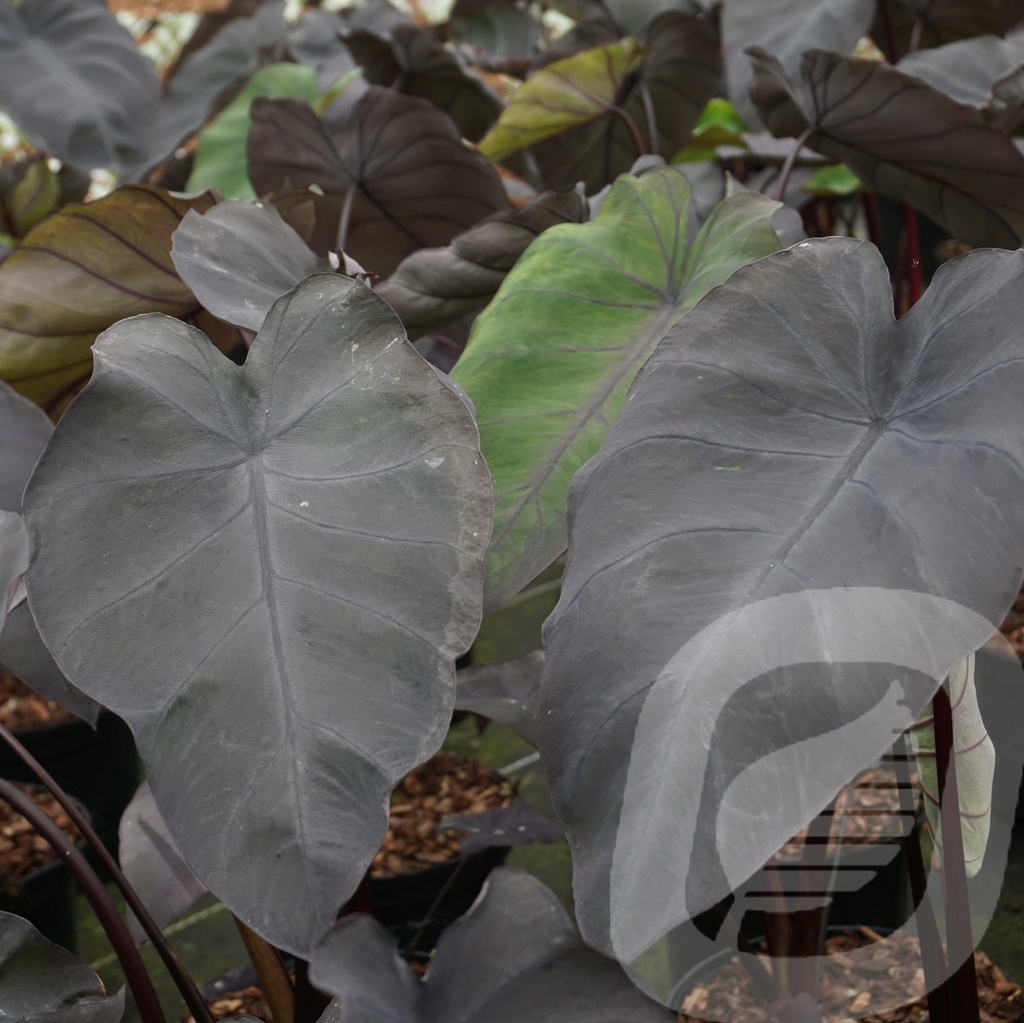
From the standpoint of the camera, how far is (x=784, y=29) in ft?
5.04

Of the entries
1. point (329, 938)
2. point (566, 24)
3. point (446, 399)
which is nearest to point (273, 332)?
point (446, 399)

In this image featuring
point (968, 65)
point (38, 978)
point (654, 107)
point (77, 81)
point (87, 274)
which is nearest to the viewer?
point (38, 978)

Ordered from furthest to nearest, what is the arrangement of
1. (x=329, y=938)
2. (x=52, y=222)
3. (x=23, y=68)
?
(x=23, y=68)
(x=52, y=222)
(x=329, y=938)

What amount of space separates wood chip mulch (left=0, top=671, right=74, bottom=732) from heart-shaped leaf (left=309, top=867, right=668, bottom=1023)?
121cm

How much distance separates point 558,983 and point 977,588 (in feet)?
0.87

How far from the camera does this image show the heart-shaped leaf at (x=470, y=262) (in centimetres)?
95

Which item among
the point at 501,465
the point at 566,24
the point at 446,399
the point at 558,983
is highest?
the point at 446,399

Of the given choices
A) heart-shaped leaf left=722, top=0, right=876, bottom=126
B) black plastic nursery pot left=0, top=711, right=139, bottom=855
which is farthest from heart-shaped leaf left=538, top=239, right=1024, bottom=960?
black plastic nursery pot left=0, top=711, right=139, bottom=855

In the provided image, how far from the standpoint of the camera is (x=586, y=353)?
2.70ft

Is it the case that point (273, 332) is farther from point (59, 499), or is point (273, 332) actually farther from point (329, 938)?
point (329, 938)

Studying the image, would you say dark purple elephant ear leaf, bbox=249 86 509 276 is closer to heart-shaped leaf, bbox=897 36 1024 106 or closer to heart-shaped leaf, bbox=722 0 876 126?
heart-shaped leaf, bbox=722 0 876 126

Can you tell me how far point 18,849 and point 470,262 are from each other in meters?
0.94

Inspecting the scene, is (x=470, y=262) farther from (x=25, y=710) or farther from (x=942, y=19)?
(x=942, y=19)

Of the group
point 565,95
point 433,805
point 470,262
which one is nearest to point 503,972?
point 470,262
